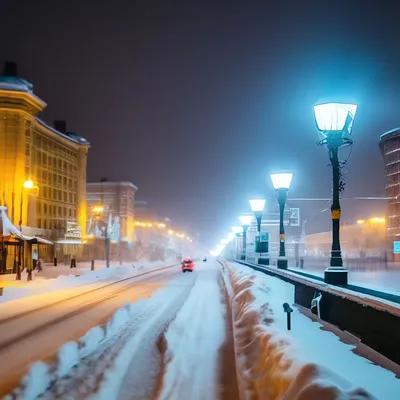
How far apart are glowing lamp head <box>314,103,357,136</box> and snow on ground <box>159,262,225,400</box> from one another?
212 inches

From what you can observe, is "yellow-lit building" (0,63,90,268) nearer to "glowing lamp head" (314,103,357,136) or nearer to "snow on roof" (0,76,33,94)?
"snow on roof" (0,76,33,94)

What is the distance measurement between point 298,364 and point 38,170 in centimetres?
6730

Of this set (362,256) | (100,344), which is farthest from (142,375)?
(362,256)

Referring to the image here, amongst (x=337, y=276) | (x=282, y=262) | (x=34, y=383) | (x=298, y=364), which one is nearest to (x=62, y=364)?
(x=34, y=383)

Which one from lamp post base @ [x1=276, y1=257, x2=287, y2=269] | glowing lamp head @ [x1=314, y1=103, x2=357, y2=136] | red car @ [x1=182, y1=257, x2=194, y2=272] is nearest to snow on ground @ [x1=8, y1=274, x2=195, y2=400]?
glowing lamp head @ [x1=314, y1=103, x2=357, y2=136]

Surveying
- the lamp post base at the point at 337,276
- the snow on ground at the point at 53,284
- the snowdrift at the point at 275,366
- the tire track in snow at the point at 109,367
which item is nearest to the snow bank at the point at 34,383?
the tire track in snow at the point at 109,367

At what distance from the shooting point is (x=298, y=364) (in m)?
5.93

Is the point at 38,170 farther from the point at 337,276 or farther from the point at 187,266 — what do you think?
the point at 337,276

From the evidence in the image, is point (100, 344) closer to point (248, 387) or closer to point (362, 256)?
point (248, 387)

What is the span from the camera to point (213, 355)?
36.9 ft

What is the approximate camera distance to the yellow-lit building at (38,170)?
58.8 m

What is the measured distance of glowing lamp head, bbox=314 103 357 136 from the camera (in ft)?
42.4

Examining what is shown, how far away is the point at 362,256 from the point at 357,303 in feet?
146

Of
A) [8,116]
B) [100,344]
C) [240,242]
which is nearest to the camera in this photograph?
[100,344]
